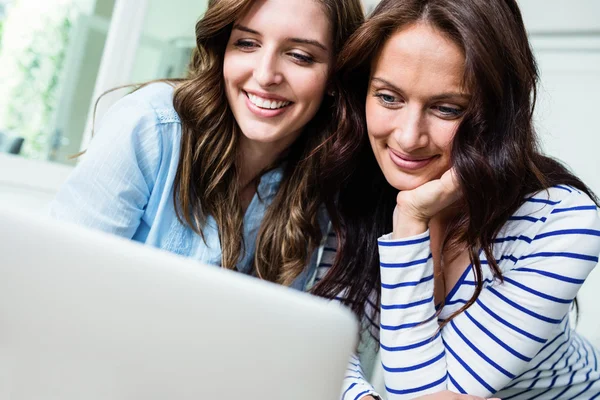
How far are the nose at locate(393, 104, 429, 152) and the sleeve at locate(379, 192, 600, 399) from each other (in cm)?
18

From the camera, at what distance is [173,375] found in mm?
481

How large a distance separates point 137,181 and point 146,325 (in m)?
0.87

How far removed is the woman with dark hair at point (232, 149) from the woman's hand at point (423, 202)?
284 millimetres


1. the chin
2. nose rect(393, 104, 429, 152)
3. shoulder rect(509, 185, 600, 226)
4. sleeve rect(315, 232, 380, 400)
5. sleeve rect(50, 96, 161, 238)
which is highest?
nose rect(393, 104, 429, 152)

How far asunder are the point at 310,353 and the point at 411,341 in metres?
0.71

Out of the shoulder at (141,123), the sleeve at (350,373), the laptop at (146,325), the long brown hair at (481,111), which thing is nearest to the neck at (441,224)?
the long brown hair at (481,111)

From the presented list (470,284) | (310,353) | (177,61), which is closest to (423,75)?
(470,284)

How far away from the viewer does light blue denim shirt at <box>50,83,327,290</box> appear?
1.27 m

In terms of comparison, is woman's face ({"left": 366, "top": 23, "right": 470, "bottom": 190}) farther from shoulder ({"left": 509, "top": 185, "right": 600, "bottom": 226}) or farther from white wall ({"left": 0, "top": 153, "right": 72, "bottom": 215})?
white wall ({"left": 0, "top": 153, "right": 72, "bottom": 215})

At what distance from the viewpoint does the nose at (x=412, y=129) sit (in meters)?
1.14

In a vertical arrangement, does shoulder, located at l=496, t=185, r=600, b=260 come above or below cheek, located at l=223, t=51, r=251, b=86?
below

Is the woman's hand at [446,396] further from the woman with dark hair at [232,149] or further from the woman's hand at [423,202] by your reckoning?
the woman with dark hair at [232,149]

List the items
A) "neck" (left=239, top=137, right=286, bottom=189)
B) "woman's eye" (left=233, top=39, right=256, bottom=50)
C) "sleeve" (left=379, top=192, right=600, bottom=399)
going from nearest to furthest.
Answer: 1. "sleeve" (left=379, top=192, right=600, bottom=399)
2. "woman's eye" (left=233, top=39, right=256, bottom=50)
3. "neck" (left=239, top=137, right=286, bottom=189)

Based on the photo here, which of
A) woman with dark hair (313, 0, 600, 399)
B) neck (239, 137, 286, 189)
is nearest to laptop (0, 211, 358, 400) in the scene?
woman with dark hair (313, 0, 600, 399)
